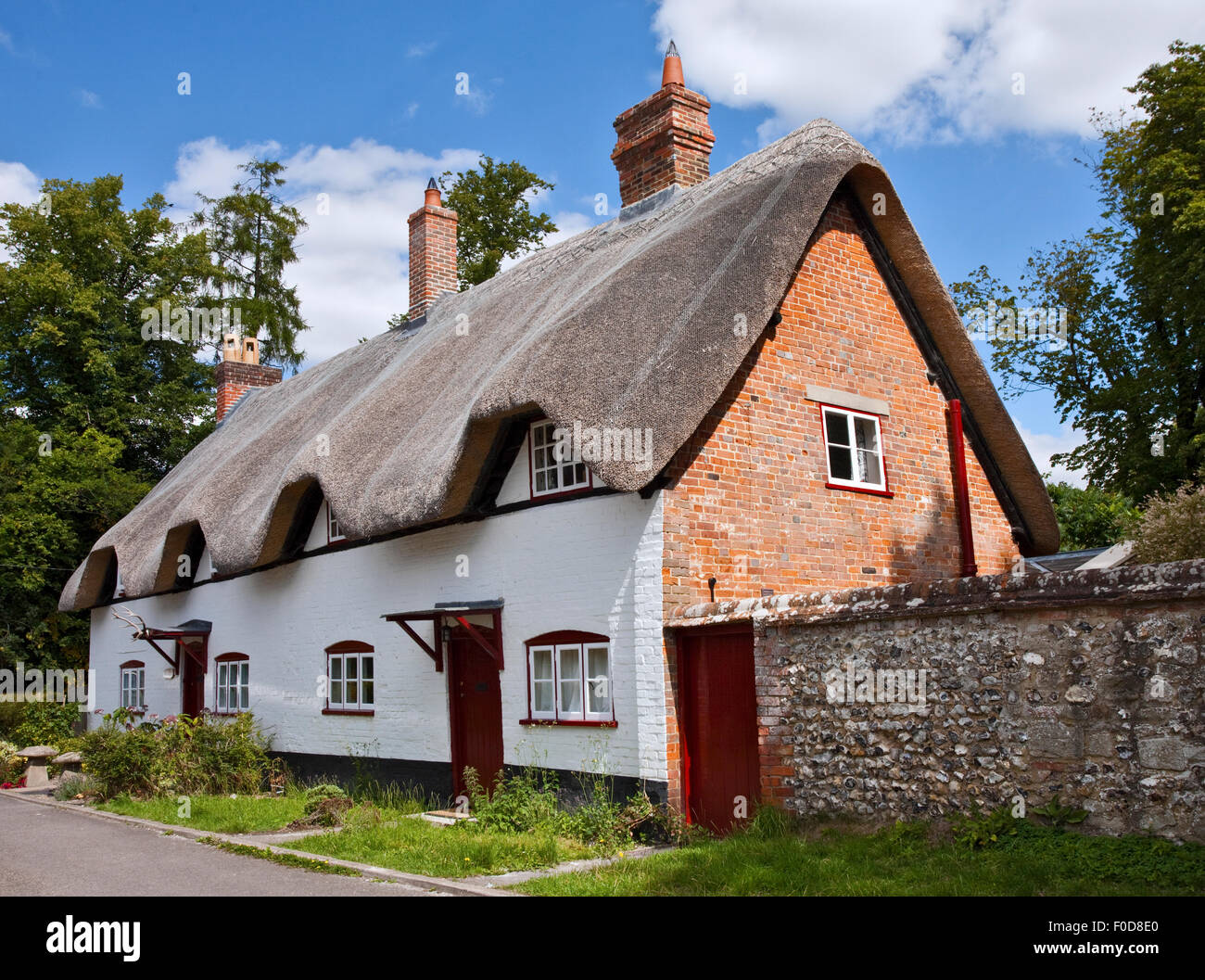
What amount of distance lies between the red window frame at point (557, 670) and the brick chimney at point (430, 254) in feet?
35.1

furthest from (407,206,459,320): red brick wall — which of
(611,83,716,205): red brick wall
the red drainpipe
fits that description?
the red drainpipe

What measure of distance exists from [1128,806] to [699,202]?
8.15 meters

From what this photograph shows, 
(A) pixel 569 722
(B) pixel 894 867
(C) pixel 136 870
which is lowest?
(C) pixel 136 870

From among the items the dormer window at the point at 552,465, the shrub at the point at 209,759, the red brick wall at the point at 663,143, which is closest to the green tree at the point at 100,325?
the shrub at the point at 209,759

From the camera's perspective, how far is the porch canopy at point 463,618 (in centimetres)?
1064

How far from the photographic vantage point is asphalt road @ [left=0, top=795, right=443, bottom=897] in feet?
25.1

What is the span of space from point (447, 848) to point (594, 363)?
448 cm

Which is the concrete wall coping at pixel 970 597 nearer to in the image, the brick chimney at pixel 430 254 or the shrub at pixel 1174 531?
the shrub at pixel 1174 531

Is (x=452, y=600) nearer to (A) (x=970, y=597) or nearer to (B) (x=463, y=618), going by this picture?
(B) (x=463, y=618)

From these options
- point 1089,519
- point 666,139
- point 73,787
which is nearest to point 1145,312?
point 1089,519

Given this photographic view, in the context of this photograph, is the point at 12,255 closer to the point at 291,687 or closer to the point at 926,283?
the point at 291,687

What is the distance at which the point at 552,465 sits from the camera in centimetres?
1041
